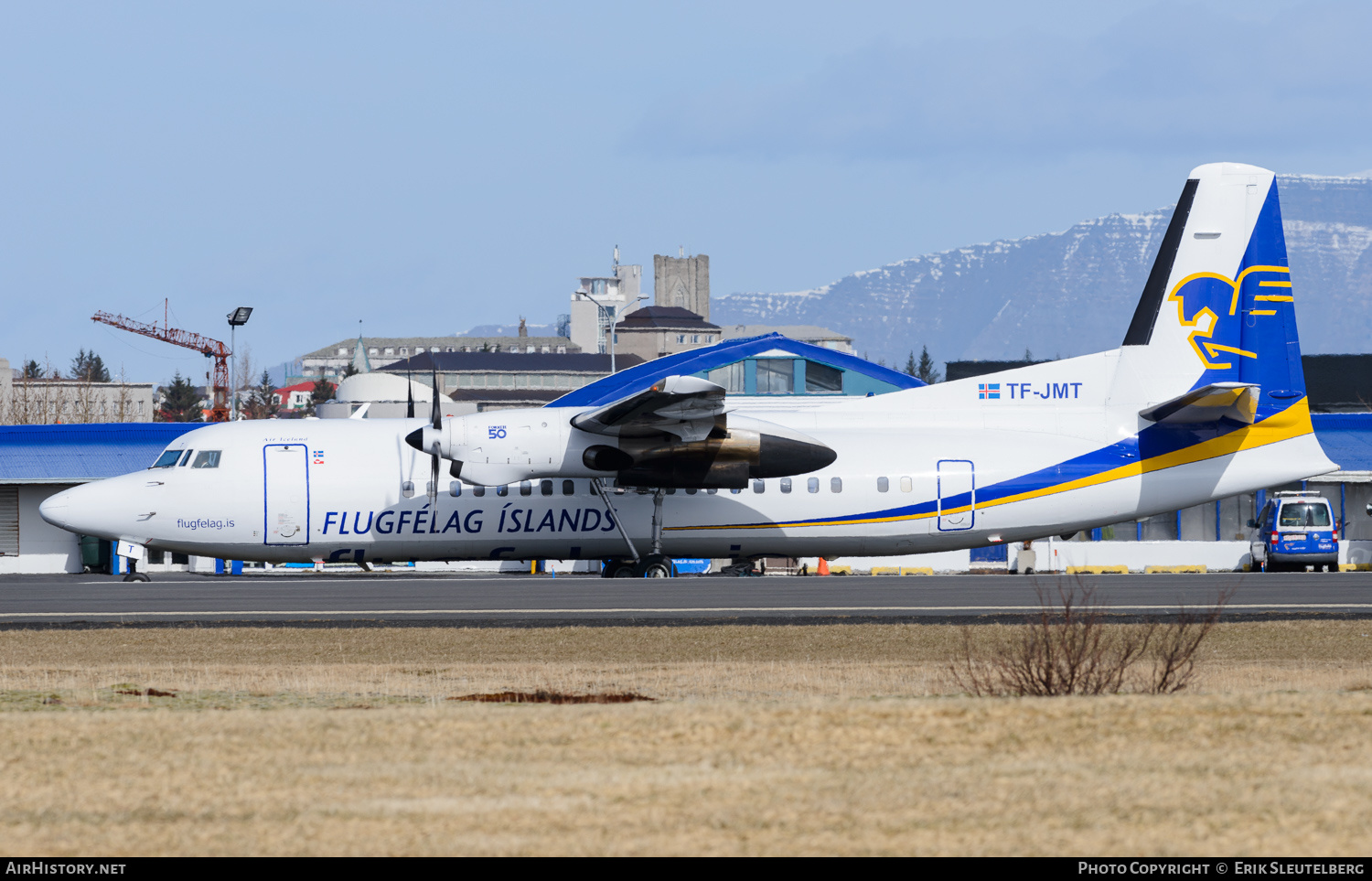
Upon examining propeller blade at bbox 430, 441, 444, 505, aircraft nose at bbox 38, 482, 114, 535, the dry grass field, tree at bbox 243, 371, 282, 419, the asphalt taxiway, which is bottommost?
the asphalt taxiway

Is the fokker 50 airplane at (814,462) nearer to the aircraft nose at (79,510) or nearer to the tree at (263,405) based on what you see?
the aircraft nose at (79,510)

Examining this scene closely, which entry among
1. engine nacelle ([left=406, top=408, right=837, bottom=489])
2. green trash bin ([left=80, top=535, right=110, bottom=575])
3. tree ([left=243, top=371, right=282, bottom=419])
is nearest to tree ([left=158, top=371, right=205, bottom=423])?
tree ([left=243, top=371, right=282, bottom=419])

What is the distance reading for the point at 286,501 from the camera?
29781 millimetres

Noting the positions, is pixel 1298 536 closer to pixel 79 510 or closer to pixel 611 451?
pixel 611 451

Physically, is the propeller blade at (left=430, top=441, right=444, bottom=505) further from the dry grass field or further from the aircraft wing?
the dry grass field

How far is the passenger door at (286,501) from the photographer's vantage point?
29781 millimetres

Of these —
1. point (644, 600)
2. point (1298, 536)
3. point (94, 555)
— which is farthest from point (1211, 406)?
point (94, 555)

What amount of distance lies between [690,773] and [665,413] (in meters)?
20.3

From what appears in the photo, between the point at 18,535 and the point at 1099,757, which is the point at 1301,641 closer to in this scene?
the point at 1099,757

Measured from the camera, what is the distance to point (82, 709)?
12.5m

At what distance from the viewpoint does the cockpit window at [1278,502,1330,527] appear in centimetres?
3862

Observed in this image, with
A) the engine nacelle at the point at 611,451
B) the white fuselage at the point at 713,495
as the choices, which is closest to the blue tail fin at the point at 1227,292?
the white fuselage at the point at 713,495

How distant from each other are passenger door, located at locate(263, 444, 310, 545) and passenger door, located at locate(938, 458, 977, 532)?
14137 mm
